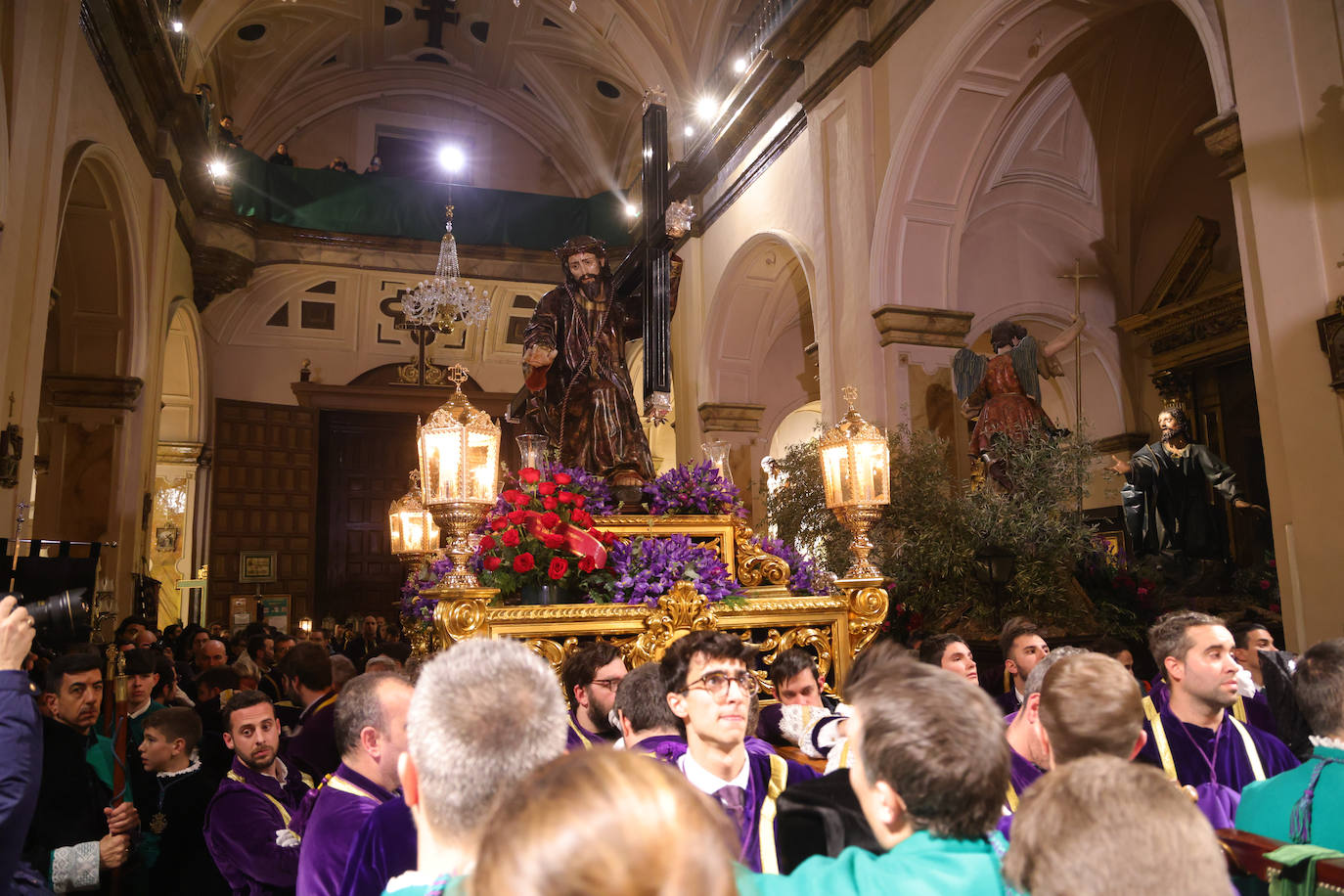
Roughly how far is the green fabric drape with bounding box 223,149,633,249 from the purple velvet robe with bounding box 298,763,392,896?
49.5 ft

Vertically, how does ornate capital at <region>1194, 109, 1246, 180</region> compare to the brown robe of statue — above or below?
above

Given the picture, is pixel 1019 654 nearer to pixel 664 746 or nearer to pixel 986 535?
pixel 664 746

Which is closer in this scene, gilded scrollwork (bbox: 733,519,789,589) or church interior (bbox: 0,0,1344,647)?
gilded scrollwork (bbox: 733,519,789,589)

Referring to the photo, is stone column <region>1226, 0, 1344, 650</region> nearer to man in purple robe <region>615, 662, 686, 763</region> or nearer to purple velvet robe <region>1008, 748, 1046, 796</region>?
purple velvet robe <region>1008, 748, 1046, 796</region>

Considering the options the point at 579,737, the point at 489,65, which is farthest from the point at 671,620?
Result: the point at 489,65

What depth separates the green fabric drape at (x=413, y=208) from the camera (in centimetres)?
1617

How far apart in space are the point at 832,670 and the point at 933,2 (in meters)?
6.88

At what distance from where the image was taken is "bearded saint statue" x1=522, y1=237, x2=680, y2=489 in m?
6.73

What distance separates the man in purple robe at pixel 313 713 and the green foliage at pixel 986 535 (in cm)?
369

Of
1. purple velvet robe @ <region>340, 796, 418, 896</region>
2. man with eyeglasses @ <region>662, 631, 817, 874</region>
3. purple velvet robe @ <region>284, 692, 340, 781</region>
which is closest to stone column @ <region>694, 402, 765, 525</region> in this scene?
purple velvet robe @ <region>284, 692, 340, 781</region>

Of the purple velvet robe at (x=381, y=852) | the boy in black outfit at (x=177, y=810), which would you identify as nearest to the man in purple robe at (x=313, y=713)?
the boy in black outfit at (x=177, y=810)

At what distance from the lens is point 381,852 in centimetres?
215

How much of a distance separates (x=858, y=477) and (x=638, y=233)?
462 inches

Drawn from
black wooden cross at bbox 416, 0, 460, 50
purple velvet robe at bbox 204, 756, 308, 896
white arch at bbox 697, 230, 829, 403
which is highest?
black wooden cross at bbox 416, 0, 460, 50
